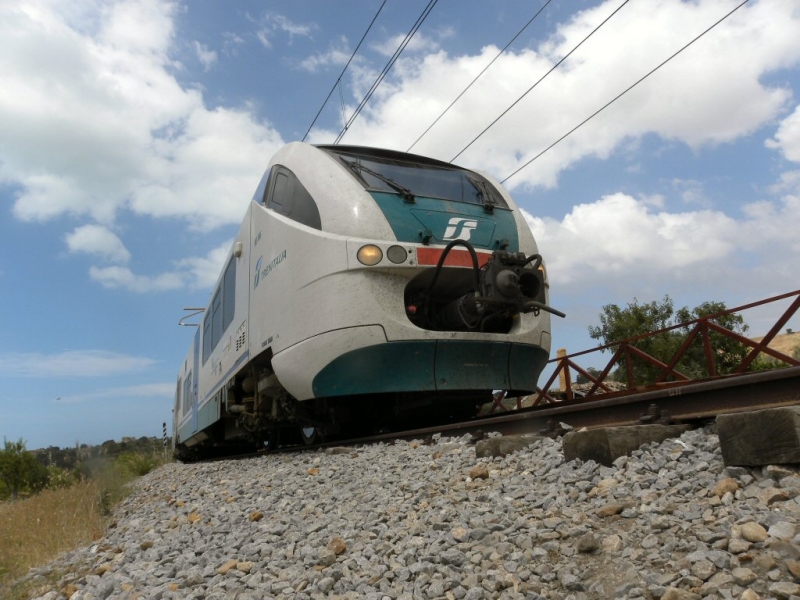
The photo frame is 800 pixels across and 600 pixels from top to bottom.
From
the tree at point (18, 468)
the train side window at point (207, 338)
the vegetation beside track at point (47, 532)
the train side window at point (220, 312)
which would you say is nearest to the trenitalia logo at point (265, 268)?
the train side window at point (220, 312)

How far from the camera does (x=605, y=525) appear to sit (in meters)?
2.59

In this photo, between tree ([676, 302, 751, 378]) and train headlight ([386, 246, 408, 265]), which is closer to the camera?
train headlight ([386, 246, 408, 265])

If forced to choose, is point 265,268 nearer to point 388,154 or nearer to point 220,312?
point 388,154

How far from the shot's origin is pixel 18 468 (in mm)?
23812

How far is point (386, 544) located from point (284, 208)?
14.8 ft

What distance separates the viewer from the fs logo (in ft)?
20.4

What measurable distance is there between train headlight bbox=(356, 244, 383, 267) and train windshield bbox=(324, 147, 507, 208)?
754mm

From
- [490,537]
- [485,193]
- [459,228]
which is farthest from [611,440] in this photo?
[485,193]

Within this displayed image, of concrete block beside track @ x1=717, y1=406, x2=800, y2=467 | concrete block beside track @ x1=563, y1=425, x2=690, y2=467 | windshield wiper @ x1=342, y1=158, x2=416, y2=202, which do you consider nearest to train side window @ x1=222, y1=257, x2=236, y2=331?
windshield wiper @ x1=342, y1=158, x2=416, y2=202

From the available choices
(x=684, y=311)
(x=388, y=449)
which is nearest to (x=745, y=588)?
(x=388, y=449)

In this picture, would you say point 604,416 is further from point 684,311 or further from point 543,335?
point 684,311

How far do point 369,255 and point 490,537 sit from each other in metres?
3.33

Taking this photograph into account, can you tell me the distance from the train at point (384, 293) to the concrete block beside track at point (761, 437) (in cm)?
269

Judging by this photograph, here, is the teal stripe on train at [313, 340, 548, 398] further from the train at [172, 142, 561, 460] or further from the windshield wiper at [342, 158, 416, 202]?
the windshield wiper at [342, 158, 416, 202]
